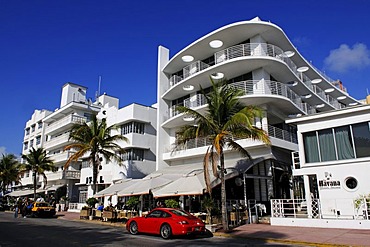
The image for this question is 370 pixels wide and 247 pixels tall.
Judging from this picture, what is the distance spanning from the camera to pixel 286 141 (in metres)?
25.3

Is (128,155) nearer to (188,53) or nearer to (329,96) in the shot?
(188,53)

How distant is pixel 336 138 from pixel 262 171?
7728 millimetres

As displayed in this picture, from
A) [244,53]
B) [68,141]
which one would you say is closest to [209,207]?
[244,53]

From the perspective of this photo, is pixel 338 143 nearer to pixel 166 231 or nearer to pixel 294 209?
pixel 294 209

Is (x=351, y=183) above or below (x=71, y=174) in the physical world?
below

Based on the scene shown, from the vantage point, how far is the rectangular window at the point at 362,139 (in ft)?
55.9

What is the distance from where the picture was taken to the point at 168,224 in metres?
14.0

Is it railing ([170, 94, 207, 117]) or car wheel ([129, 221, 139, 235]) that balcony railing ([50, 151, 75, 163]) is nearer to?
railing ([170, 94, 207, 117])

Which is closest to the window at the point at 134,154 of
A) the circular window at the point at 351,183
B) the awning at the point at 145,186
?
the awning at the point at 145,186

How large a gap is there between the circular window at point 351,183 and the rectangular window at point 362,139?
137 cm

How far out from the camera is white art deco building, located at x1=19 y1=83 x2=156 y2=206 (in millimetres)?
33594

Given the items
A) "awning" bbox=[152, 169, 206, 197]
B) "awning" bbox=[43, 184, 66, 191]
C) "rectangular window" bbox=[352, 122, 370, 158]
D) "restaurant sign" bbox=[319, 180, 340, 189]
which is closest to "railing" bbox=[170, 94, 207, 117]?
"awning" bbox=[152, 169, 206, 197]

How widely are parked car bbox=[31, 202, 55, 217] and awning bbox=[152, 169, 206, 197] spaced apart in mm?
14901

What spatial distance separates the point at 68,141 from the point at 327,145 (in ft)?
112
